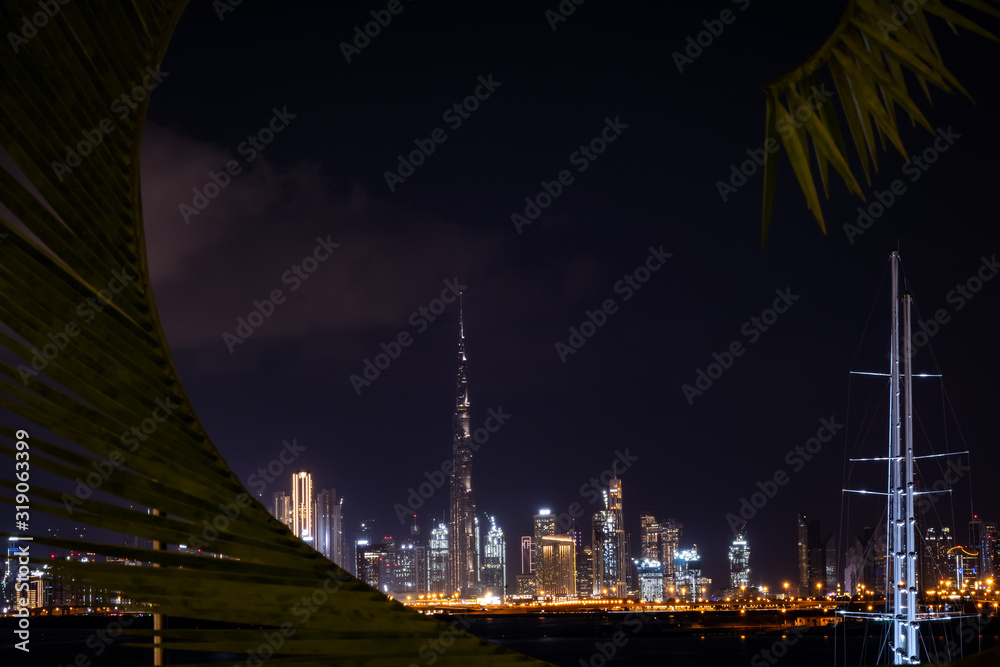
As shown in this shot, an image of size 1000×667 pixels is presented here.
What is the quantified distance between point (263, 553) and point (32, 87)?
3.03 ft

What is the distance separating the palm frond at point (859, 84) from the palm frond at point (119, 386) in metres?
1.03

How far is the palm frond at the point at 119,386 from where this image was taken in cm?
157

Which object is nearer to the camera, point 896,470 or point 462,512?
point 896,470

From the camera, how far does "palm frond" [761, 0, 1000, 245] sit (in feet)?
4.51

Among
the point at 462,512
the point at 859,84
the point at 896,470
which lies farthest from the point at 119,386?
the point at 462,512

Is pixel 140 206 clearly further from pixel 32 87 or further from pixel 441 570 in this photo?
pixel 441 570

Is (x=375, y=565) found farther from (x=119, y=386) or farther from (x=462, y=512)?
(x=119, y=386)

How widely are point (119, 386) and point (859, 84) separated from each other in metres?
1.34

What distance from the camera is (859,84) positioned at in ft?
4.66

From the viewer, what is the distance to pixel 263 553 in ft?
6.08

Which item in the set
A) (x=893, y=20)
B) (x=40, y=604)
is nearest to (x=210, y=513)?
(x=893, y=20)

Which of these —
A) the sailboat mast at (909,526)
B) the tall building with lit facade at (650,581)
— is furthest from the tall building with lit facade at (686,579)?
the sailboat mast at (909,526)

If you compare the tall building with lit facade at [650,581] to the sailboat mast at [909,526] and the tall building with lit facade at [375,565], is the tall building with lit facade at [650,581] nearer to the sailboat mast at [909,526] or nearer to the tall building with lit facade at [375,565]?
the tall building with lit facade at [375,565]

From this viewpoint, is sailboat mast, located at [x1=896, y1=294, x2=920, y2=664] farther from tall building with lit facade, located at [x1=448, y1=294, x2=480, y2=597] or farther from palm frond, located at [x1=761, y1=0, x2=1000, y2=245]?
tall building with lit facade, located at [x1=448, y1=294, x2=480, y2=597]
